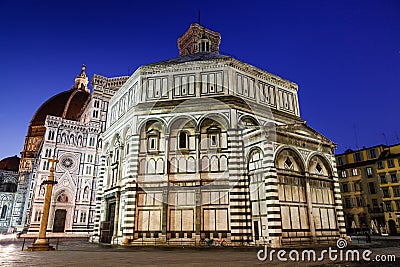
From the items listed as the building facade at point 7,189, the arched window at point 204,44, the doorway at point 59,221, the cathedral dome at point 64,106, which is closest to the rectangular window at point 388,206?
the arched window at point 204,44

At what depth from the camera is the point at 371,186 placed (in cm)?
3675

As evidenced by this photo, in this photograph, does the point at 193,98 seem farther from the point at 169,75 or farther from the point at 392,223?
the point at 392,223

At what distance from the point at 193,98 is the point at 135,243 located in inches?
405

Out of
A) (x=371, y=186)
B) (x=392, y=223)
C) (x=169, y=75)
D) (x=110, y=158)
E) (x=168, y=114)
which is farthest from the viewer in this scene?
(x=371, y=186)

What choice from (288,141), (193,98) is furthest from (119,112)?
(288,141)

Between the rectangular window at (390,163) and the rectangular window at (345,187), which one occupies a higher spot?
the rectangular window at (390,163)

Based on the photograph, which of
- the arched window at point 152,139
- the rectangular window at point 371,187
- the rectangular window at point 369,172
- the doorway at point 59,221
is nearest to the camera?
the arched window at point 152,139

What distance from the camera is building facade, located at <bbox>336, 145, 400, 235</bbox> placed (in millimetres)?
34469

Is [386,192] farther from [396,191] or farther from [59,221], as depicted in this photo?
[59,221]

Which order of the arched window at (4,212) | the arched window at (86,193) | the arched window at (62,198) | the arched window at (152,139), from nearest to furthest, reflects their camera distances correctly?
the arched window at (152,139) → the arched window at (62,198) → the arched window at (86,193) → the arched window at (4,212)

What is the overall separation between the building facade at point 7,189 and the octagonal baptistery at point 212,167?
34036mm

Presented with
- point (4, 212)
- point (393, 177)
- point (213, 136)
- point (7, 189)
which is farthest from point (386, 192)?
point (7, 189)

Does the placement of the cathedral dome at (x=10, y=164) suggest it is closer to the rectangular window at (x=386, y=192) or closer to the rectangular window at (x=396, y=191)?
the rectangular window at (x=386, y=192)

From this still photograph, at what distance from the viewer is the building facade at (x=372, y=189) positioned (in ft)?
113
